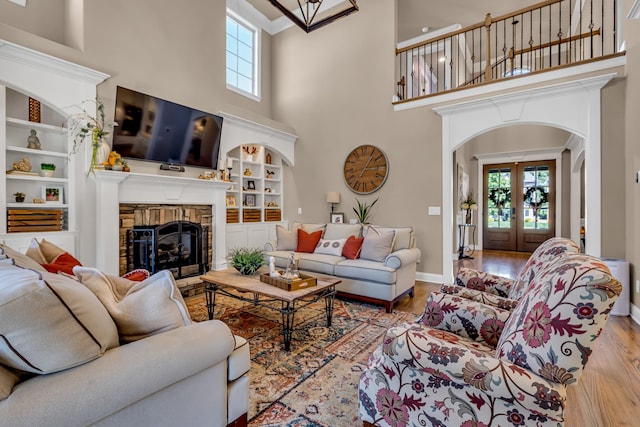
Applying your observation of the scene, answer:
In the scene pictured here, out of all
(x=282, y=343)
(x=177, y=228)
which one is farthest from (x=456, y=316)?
(x=177, y=228)

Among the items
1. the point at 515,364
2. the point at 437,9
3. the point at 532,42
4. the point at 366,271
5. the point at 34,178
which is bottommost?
the point at 366,271

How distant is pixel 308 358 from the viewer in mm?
2383

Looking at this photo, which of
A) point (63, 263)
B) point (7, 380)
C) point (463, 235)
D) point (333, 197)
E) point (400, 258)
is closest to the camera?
point (7, 380)

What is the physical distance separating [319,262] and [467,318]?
7.68 feet

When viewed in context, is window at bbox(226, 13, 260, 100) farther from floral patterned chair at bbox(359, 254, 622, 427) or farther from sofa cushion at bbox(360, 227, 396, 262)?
floral patterned chair at bbox(359, 254, 622, 427)

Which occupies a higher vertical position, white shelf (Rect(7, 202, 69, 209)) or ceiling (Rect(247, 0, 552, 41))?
ceiling (Rect(247, 0, 552, 41))

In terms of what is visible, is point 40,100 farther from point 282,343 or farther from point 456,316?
point 456,316

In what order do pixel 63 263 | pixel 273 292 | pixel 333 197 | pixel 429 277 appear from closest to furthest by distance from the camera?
pixel 63 263 < pixel 273 292 < pixel 429 277 < pixel 333 197

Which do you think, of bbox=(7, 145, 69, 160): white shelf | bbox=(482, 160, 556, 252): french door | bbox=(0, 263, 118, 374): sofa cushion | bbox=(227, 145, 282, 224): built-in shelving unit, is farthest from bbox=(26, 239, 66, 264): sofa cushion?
bbox=(482, 160, 556, 252): french door

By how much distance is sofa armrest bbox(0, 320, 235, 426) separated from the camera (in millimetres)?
841

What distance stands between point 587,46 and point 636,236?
4.30 m

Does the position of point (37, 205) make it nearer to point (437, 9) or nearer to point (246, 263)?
point (246, 263)

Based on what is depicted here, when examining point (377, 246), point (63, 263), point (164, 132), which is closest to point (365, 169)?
point (377, 246)

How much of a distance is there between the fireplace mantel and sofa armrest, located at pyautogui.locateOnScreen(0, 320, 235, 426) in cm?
319
